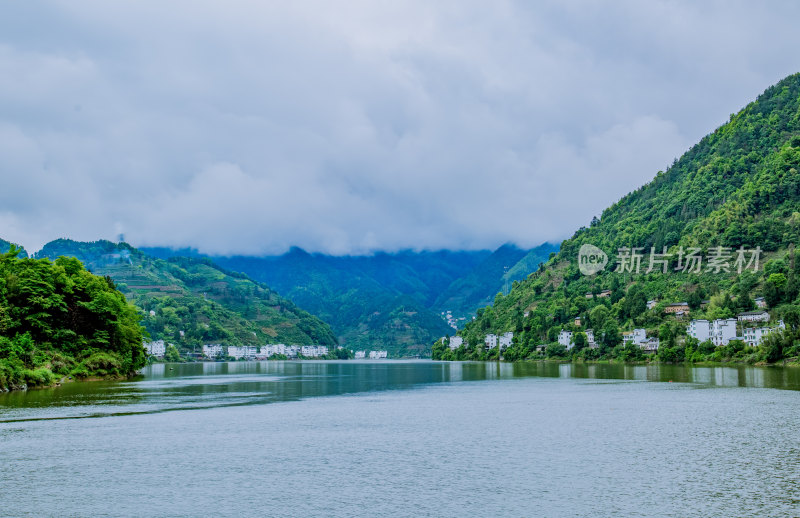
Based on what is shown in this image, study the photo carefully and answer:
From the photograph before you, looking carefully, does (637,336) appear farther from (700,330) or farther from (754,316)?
(754,316)

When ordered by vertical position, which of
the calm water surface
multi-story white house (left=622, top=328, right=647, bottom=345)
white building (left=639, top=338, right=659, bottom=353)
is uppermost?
multi-story white house (left=622, top=328, right=647, bottom=345)

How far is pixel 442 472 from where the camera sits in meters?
30.0

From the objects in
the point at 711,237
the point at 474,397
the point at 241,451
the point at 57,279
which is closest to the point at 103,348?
the point at 57,279

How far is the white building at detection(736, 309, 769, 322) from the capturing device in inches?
5335

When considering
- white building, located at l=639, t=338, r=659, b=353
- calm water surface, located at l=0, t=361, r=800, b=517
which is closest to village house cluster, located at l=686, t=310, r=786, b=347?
white building, located at l=639, t=338, r=659, b=353

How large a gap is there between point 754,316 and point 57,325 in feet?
407

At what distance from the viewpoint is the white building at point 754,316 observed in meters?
136

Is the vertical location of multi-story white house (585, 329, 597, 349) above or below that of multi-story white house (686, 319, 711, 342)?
below

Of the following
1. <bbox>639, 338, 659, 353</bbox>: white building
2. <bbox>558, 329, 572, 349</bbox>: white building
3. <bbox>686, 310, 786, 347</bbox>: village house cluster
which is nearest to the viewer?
<bbox>686, 310, 786, 347</bbox>: village house cluster

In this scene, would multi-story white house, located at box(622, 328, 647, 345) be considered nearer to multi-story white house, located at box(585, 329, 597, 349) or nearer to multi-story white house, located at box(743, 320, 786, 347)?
multi-story white house, located at box(585, 329, 597, 349)

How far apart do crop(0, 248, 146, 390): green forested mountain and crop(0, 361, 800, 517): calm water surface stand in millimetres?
17582

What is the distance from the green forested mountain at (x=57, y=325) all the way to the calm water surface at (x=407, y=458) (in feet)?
57.7

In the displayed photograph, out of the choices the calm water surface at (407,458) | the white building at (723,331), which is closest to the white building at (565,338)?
the white building at (723,331)

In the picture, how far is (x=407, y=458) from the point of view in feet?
110
